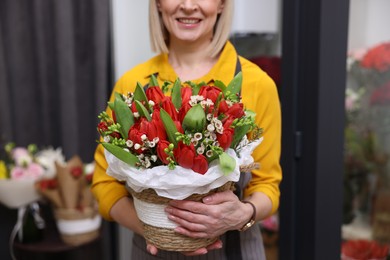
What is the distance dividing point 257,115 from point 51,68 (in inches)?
58.3

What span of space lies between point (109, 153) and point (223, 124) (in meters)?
0.26

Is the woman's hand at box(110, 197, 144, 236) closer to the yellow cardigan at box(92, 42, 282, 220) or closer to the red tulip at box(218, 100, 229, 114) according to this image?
the yellow cardigan at box(92, 42, 282, 220)

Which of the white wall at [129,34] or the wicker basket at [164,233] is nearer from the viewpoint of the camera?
the wicker basket at [164,233]

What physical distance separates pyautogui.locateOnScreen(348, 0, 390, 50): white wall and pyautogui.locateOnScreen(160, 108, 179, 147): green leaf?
3.64 feet

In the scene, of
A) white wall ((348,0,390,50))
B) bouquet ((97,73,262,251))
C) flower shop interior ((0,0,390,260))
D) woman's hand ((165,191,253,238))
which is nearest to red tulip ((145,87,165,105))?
bouquet ((97,73,262,251))

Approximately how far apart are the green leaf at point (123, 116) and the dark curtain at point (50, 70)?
1457 mm

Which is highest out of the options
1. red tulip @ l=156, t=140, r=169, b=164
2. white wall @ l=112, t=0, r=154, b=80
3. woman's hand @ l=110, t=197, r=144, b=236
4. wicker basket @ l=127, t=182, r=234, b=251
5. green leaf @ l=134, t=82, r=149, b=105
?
white wall @ l=112, t=0, r=154, b=80

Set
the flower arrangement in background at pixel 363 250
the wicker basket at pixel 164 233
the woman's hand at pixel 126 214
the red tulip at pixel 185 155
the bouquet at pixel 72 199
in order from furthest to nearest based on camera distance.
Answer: the bouquet at pixel 72 199, the flower arrangement in background at pixel 363 250, the woman's hand at pixel 126 214, the wicker basket at pixel 164 233, the red tulip at pixel 185 155

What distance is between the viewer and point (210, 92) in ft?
3.07

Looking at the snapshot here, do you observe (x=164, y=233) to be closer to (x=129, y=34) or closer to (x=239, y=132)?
(x=239, y=132)

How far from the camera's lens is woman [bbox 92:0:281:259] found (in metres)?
1.18

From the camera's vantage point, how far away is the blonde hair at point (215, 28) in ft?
4.07

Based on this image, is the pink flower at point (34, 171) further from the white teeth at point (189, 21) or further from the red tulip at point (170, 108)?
the red tulip at point (170, 108)

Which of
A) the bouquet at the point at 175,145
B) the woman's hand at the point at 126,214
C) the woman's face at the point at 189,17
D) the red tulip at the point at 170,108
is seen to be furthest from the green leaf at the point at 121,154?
the woman's face at the point at 189,17
